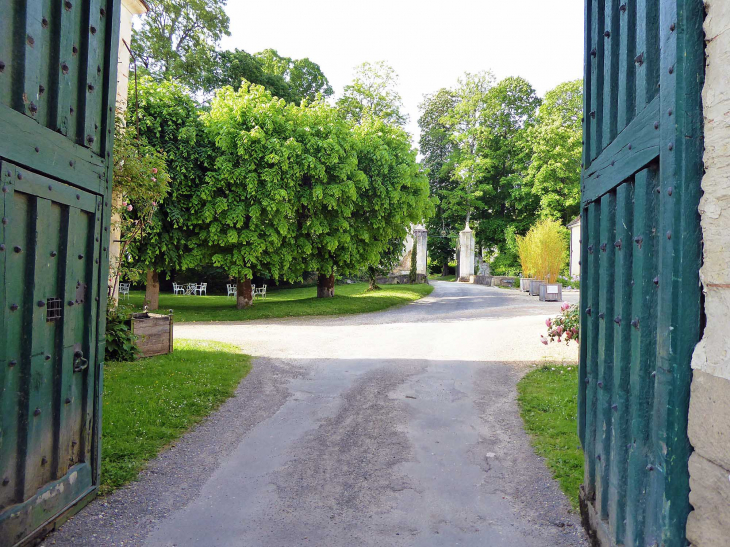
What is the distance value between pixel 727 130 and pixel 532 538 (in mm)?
2676

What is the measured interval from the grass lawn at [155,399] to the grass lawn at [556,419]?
362 cm

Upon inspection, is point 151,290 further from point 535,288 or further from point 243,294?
point 535,288

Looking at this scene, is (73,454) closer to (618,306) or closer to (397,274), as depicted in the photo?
(618,306)

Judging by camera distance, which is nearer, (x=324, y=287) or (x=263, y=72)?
(x=324, y=287)

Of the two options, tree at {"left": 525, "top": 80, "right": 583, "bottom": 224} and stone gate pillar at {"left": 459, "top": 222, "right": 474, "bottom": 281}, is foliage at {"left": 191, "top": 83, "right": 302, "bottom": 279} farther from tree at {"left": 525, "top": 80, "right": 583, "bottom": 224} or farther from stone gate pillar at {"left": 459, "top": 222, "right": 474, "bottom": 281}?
tree at {"left": 525, "top": 80, "right": 583, "bottom": 224}

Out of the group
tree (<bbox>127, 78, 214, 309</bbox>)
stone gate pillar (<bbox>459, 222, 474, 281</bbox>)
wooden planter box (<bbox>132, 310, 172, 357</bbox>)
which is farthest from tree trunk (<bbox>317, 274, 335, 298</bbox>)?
stone gate pillar (<bbox>459, 222, 474, 281</bbox>)

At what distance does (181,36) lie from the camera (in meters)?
26.8

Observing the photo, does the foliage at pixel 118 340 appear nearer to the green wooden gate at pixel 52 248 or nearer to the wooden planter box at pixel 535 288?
the green wooden gate at pixel 52 248

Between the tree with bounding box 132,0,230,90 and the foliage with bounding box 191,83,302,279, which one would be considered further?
the tree with bounding box 132,0,230,90

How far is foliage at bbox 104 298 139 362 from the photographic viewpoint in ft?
27.0

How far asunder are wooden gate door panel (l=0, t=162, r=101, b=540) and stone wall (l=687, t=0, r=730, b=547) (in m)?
3.23

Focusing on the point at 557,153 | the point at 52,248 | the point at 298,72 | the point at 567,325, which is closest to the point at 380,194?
the point at 567,325

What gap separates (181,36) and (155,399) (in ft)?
85.8

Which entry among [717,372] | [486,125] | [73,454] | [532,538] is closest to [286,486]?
[73,454]
